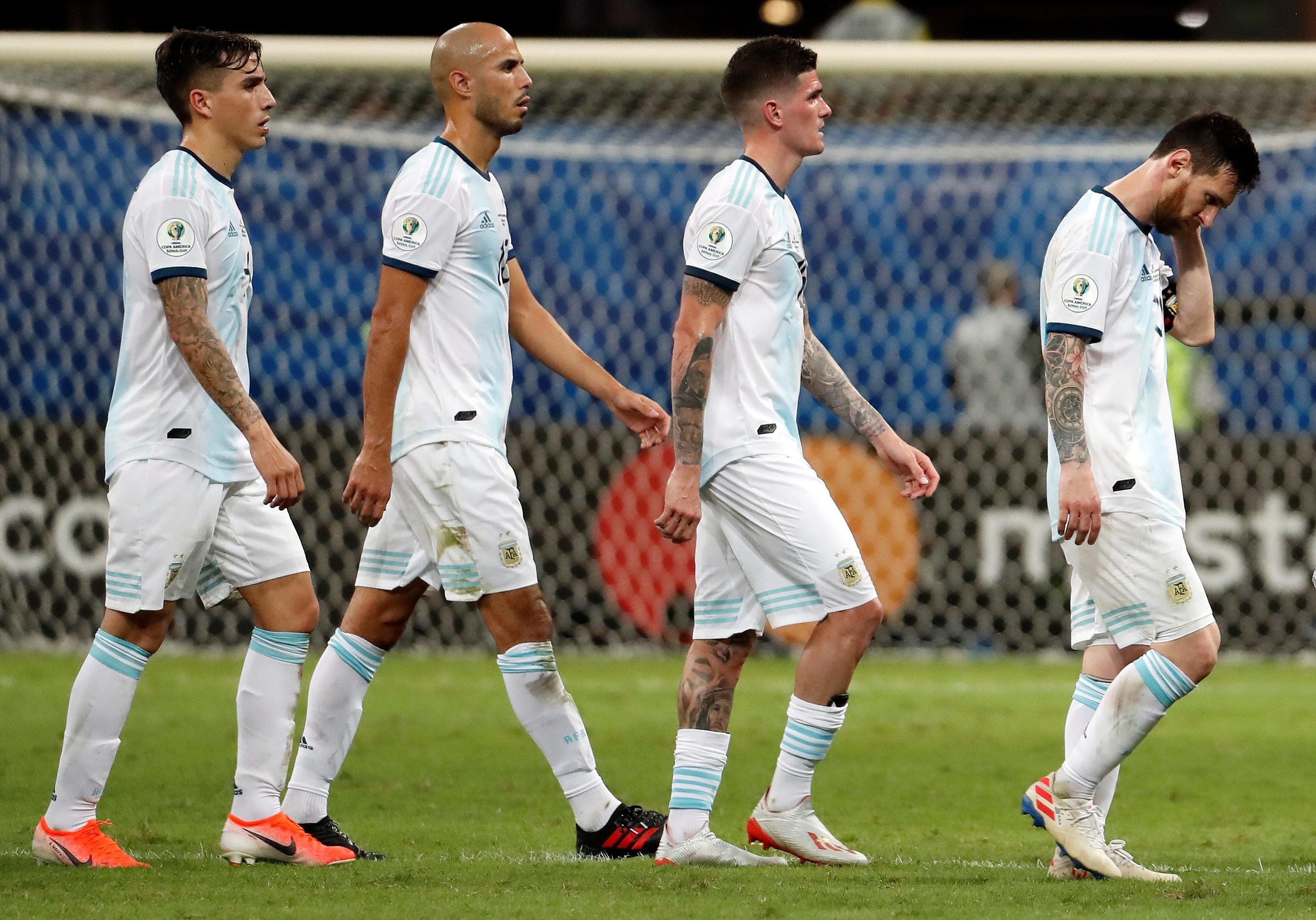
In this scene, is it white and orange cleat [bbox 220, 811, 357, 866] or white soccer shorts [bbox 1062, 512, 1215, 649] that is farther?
white and orange cleat [bbox 220, 811, 357, 866]

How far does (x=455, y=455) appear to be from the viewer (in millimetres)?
4297

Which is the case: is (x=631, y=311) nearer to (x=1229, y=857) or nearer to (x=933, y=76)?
(x=933, y=76)

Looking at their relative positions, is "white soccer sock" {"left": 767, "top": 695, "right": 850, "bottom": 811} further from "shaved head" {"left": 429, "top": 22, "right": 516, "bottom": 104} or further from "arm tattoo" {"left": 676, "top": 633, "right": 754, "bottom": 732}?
"shaved head" {"left": 429, "top": 22, "right": 516, "bottom": 104}

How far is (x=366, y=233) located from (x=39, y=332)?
6.44 feet

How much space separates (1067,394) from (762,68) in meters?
1.14

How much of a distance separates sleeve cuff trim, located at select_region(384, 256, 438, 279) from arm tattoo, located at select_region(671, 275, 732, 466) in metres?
→ 0.63

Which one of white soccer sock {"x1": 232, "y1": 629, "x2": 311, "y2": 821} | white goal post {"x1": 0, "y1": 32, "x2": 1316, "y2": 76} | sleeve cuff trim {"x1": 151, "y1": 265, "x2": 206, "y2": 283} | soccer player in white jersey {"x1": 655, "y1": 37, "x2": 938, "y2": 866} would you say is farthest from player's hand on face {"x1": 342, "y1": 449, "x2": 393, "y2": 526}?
white goal post {"x1": 0, "y1": 32, "x2": 1316, "y2": 76}

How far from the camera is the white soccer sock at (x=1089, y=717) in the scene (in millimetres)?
4344

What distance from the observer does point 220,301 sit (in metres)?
4.36

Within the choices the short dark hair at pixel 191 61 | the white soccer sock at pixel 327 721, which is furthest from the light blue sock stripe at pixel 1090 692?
the short dark hair at pixel 191 61

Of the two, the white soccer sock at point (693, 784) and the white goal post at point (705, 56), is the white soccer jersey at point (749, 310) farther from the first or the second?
the white goal post at point (705, 56)

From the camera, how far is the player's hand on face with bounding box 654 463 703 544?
412 cm

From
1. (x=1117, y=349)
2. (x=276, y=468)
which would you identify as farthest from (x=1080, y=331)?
(x=276, y=468)

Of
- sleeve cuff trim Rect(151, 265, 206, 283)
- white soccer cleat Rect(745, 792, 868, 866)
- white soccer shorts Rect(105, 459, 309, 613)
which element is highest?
sleeve cuff trim Rect(151, 265, 206, 283)
